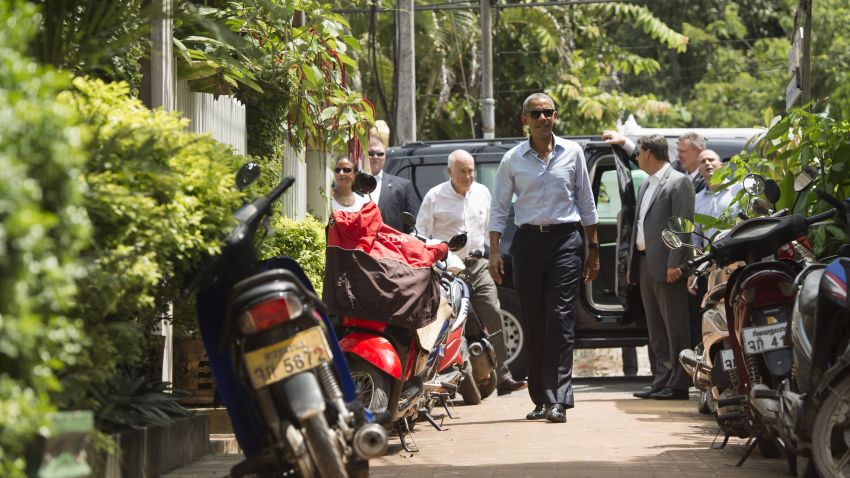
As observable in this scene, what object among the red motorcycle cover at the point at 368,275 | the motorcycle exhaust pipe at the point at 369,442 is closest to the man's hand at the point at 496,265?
the red motorcycle cover at the point at 368,275

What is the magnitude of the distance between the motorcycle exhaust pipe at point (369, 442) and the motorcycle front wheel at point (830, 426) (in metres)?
1.89

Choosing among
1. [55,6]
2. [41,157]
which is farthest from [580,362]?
[41,157]

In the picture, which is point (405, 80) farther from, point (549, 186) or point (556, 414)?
point (556, 414)

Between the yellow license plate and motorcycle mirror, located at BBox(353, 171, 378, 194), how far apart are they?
2764 millimetres

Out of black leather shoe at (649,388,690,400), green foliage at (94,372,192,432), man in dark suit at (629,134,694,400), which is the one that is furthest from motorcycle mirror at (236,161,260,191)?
black leather shoe at (649,388,690,400)

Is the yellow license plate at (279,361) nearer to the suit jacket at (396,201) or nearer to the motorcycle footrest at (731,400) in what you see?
the motorcycle footrest at (731,400)

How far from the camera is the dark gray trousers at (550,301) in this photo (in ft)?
34.5

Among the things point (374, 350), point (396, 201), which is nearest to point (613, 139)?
point (396, 201)

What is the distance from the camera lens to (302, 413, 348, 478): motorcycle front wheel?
5.46m

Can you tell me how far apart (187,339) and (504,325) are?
5.96m

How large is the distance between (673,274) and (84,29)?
24.1 ft

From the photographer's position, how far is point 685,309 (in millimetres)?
12734

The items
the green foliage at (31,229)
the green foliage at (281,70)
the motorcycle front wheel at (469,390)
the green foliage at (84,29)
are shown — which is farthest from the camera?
the motorcycle front wheel at (469,390)

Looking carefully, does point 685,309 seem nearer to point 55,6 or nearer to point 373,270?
point 373,270
